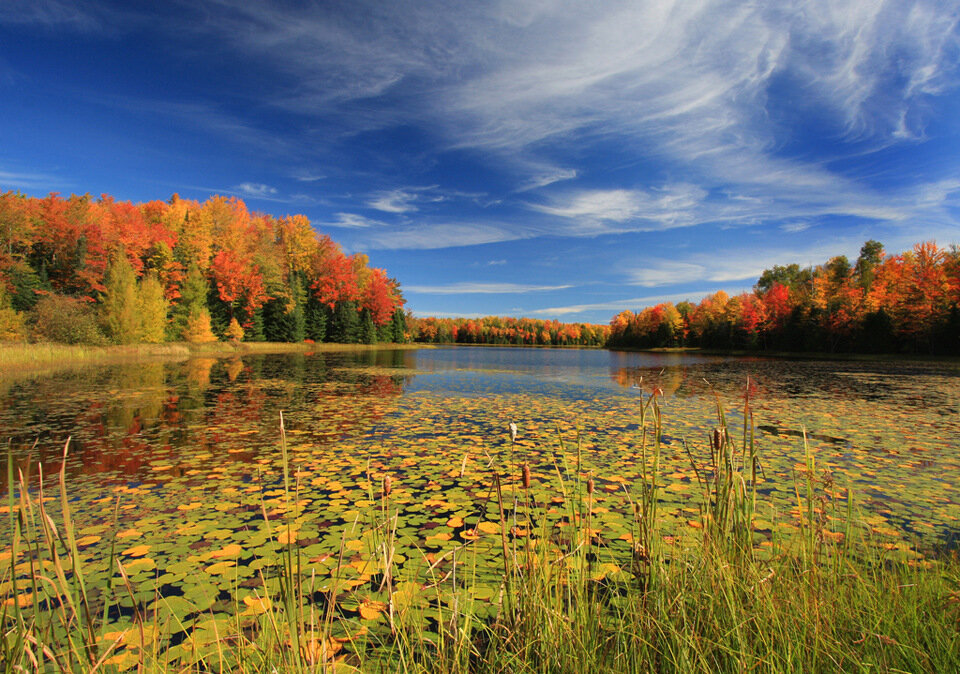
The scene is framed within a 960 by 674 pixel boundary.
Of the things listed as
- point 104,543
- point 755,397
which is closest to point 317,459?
point 104,543

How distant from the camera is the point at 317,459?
20.3 feet

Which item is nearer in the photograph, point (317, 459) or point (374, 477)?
point (374, 477)

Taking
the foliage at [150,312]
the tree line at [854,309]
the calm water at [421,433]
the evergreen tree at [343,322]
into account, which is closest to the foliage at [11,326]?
the foliage at [150,312]

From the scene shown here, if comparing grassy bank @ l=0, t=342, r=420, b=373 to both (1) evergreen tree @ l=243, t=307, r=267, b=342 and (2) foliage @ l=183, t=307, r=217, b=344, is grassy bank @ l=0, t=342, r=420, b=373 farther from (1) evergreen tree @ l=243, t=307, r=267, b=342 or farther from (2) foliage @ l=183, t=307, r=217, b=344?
(1) evergreen tree @ l=243, t=307, r=267, b=342

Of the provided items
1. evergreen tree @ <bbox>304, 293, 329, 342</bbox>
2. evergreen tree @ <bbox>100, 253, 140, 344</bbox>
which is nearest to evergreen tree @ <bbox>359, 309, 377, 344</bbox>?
evergreen tree @ <bbox>304, 293, 329, 342</bbox>

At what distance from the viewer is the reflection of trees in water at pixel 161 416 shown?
248 inches

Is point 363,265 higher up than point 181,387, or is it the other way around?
point 363,265

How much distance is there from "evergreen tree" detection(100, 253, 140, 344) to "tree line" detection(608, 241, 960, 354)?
5991 cm

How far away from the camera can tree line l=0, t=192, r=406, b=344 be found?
2802cm

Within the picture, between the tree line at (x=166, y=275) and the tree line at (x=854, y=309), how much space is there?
5267cm

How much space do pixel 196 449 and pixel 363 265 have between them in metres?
55.2

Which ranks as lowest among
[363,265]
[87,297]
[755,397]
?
[755,397]

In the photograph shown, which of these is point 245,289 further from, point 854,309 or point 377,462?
point 854,309

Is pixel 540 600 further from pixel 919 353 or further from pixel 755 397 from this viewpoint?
pixel 919 353
